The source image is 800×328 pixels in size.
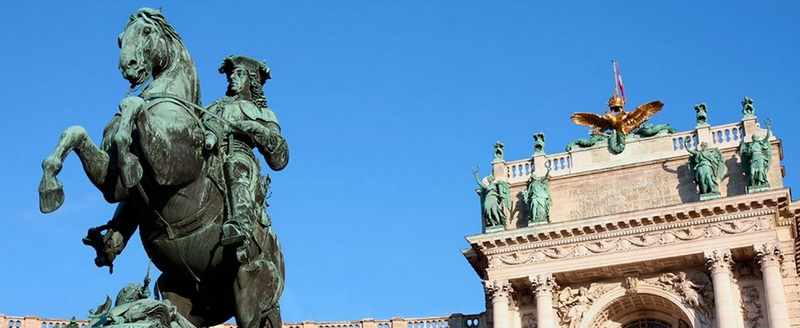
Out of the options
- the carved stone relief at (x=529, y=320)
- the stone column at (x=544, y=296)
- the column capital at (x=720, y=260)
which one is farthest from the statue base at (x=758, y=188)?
the carved stone relief at (x=529, y=320)

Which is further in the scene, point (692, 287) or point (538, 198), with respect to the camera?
point (538, 198)

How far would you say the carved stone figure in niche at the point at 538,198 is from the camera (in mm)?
40575

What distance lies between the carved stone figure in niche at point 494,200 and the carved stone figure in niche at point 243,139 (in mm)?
32297

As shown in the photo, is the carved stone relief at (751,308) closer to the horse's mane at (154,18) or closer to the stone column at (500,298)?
the stone column at (500,298)

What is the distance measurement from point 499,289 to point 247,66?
103 ft

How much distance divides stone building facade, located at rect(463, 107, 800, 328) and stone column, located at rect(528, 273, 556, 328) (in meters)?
0.03

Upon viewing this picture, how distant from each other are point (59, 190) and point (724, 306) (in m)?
32.4

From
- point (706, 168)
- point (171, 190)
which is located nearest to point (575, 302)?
point (706, 168)

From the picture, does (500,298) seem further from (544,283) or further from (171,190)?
(171,190)

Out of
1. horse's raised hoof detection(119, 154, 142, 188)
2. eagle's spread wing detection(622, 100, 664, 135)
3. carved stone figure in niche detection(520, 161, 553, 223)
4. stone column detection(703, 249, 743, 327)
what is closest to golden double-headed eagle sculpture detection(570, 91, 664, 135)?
eagle's spread wing detection(622, 100, 664, 135)

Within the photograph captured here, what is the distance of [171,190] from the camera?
770 centimetres

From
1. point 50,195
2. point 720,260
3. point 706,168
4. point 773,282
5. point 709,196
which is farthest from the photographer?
point 706,168

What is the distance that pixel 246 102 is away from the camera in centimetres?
890

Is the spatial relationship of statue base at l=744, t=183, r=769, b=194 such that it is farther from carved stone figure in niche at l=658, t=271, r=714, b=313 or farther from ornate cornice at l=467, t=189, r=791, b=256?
carved stone figure in niche at l=658, t=271, r=714, b=313
